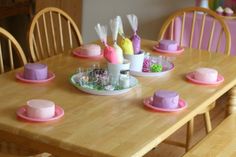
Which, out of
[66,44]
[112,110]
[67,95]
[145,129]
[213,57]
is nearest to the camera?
[145,129]

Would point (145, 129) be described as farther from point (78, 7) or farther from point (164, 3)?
point (78, 7)

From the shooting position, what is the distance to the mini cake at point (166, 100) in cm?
195

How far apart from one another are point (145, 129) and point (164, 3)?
270 cm

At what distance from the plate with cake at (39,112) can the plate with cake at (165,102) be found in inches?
13.6

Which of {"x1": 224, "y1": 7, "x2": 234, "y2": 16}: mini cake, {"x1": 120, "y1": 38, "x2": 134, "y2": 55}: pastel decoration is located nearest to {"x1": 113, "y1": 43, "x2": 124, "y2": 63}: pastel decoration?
{"x1": 120, "y1": 38, "x2": 134, "y2": 55}: pastel decoration

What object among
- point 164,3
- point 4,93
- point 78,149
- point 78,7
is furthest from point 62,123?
point 78,7

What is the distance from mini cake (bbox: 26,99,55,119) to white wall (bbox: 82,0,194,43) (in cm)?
266

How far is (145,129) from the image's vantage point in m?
1.79

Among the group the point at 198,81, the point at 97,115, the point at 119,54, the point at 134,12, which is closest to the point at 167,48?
the point at 198,81

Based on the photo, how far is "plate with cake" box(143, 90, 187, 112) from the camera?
6.38 feet

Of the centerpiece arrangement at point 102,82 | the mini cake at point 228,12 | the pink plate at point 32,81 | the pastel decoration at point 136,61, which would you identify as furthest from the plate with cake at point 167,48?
the mini cake at point 228,12

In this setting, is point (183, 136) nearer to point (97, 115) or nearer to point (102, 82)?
point (102, 82)

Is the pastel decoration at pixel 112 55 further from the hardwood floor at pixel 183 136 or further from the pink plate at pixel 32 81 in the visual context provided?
the hardwood floor at pixel 183 136

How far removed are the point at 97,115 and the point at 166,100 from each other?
0.86 ft
